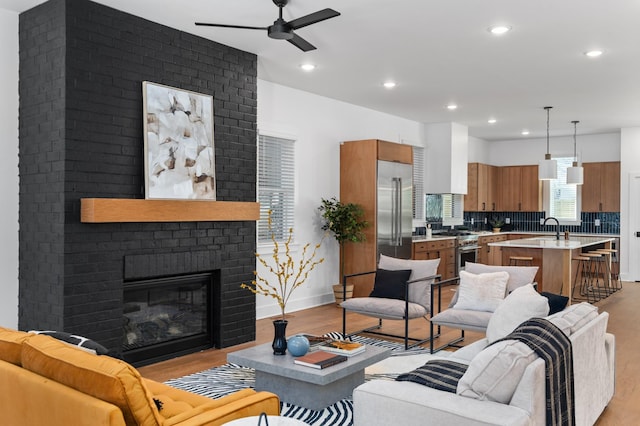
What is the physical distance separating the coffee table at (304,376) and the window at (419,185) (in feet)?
19.8

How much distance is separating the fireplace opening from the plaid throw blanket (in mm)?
3140

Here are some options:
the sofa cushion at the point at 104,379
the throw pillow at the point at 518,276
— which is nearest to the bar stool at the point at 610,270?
the throw pillow at the point at 518,276

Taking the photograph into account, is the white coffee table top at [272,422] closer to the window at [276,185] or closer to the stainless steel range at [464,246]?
the window at [276,185]

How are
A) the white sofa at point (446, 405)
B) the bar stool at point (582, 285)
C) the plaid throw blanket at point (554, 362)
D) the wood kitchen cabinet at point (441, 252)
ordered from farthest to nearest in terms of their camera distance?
the wood kitchen cabinet at point (441, 252) < the bar stool at point (582, 285) < the plaid throw blanket at point (554, 362) < the white sofa at point (446, 405)

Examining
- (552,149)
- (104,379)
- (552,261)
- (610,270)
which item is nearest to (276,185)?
(552,261)

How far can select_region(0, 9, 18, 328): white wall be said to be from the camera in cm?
439

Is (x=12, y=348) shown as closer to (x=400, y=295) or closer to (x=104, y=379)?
(x=104, y=379)

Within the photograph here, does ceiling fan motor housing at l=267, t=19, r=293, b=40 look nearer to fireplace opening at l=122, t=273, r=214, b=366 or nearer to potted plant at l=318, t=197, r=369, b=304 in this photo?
fireplace opening at l=122, t=273, r=214, b=366

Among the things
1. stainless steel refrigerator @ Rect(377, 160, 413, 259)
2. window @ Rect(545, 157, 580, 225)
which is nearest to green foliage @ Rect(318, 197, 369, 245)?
stainless steel refrigerator @ Rect(377, 160, 413, 259)

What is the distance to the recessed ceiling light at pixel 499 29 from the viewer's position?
15.5 feet

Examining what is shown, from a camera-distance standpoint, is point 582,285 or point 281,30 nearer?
point 281,30

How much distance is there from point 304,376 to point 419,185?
6763mm

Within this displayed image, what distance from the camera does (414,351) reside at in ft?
17.1

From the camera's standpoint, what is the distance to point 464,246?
996 centimetres
